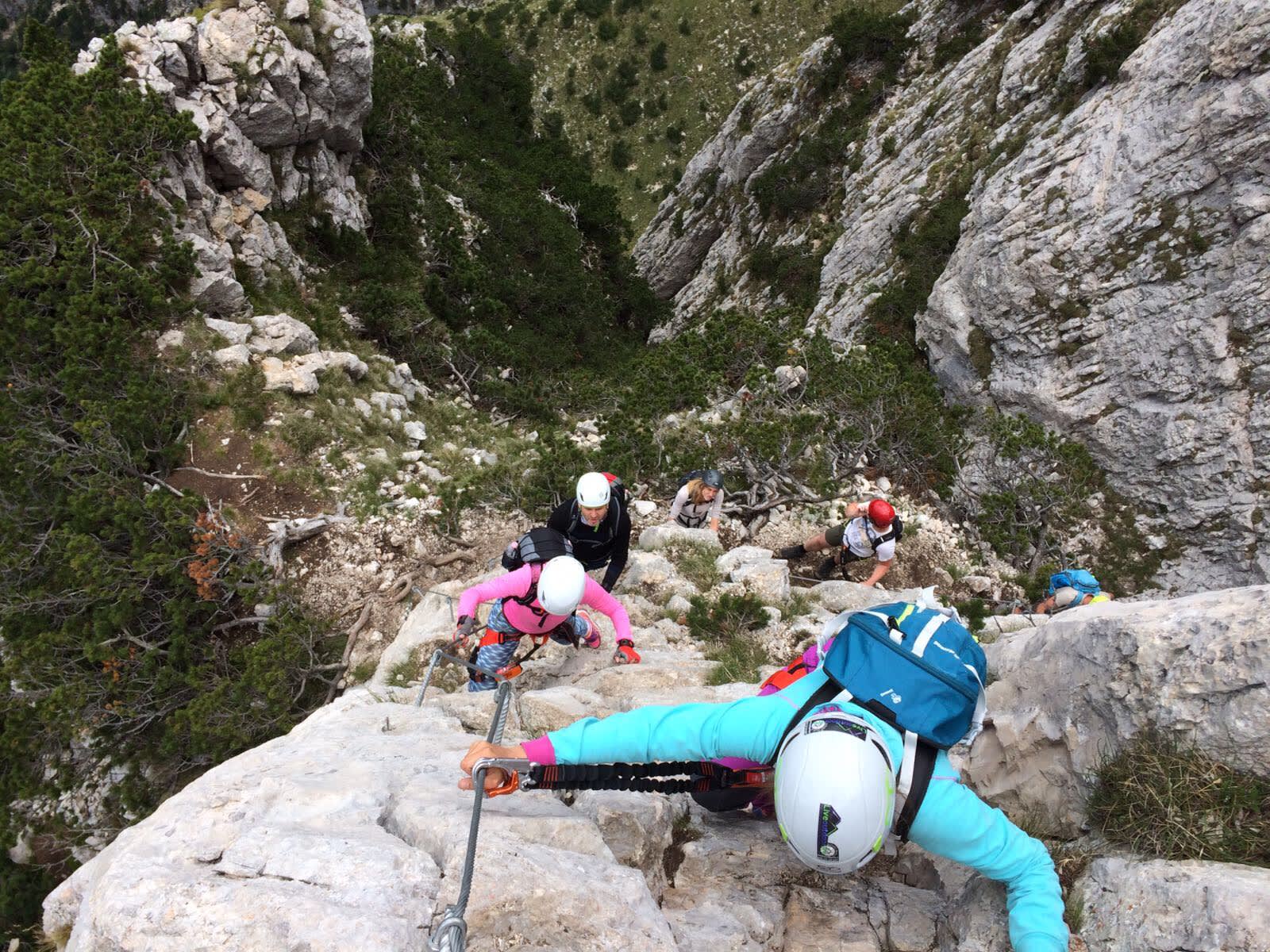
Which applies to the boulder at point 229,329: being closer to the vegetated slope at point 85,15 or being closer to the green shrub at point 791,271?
the green shrub at point 791,271

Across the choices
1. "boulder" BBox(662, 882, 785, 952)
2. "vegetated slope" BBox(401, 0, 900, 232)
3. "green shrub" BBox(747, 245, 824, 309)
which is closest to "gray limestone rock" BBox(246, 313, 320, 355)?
"boulder" BBox(662, 882, 785, 952)

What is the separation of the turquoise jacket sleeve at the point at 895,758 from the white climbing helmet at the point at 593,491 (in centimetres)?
287

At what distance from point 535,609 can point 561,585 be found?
0.65 meters

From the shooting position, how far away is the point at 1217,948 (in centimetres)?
195

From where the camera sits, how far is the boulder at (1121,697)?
239 centimetres

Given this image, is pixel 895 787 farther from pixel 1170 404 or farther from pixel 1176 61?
pixel 1176 61

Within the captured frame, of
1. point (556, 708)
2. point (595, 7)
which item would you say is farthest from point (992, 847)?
point (595, 7)

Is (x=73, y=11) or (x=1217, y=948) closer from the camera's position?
(x=1217, y=948)

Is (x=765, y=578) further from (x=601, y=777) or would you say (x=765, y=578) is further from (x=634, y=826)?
(x=601, y=777)

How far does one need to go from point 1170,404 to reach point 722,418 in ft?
24.6

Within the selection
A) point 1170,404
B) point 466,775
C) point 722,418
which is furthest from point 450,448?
point 1170,404

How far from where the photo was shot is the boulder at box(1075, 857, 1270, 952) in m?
1.95

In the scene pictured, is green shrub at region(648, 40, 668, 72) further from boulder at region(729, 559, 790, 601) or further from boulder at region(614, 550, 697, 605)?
boulder at region(729, 559, 790, 601)

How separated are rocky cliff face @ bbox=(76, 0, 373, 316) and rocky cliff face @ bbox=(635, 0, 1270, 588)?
1408 cm
